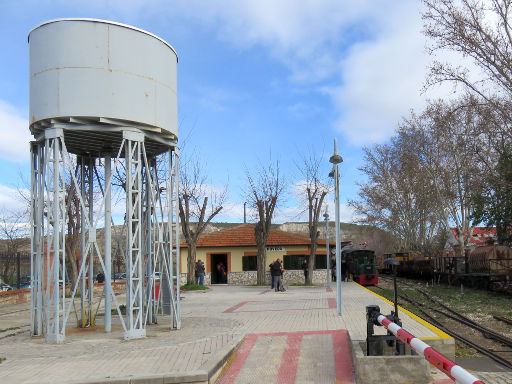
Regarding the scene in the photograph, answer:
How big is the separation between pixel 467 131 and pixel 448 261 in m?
9.10

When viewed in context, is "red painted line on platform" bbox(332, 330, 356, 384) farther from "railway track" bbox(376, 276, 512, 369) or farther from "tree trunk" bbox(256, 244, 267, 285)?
"tree trunk" bbox(256, 244, 267, 285)

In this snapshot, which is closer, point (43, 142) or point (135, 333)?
point (135, 333)

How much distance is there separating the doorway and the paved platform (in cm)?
2323

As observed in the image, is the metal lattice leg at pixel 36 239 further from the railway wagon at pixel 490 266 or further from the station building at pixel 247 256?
the station building at pixel 247 256

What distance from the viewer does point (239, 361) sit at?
8227 mm

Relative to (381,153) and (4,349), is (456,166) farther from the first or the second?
(4,349)

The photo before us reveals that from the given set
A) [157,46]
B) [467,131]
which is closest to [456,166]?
[467,131]

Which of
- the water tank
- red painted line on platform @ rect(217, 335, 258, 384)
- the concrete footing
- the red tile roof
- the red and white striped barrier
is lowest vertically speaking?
red painted line on platform @ rect(217, 335, 258, 384)

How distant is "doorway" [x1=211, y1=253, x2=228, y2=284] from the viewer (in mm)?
36281

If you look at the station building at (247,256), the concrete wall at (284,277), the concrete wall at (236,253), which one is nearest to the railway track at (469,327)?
the concrete wall at (284,277)

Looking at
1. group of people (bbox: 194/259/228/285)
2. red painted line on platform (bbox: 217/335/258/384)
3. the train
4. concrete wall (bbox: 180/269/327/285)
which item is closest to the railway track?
red painted line on platform (bbox: 217/335/258/384)

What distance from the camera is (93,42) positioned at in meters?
10.6

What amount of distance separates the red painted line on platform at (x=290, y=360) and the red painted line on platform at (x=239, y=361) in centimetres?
64

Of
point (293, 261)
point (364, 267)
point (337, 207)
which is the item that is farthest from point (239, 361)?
point (293, 261)
